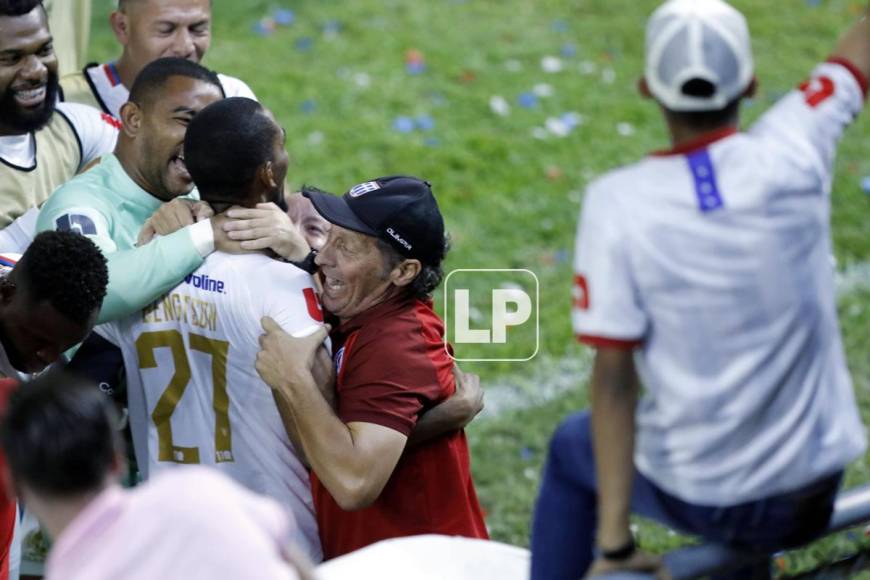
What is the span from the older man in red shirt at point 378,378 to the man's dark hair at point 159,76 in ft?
2.23

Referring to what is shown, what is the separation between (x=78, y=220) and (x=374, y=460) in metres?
1.06

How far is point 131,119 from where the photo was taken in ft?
13.5

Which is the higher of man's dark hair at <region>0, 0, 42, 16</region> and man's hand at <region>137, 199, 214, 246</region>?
man's dark hair at <region>0, 0, 42, 16</region>

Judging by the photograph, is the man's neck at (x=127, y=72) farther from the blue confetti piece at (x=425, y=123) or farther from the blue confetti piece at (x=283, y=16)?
the blue confetti piece at (x=283, y=16)

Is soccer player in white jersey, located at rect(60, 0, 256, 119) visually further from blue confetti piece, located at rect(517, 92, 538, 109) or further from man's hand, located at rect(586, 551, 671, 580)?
blue confetti piece, located at rect(517, 92, 538, 109)

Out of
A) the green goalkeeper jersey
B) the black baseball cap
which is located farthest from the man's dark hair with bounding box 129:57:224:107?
the black baseball cap

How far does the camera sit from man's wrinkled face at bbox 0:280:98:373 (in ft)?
11.3

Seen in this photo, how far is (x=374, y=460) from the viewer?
11.6ft

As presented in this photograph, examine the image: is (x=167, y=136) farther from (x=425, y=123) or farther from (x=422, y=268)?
(x=425, y=123)

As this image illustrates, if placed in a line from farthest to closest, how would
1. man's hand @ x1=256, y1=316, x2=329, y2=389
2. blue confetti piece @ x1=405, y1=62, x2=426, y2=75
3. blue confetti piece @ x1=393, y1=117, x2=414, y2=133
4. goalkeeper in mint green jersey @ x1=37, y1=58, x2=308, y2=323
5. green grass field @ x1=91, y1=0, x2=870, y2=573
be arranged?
blue confetti piece @ x1=405, y1=62, x2=426, y2=75
blue confetti piece @ x1=393, y1=117, x2=414, y2=133
green grass field @ x1=91, y1=0, x2=870, y2=573
goalkeeper in mint green jersey @ x1=37, y1=58, x2=308, y2=323
man's hand @ x1=256, y1=316, x2=329, y2=389

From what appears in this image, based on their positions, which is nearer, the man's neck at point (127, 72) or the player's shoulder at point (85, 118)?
the player's shoulder at point (85, 118)

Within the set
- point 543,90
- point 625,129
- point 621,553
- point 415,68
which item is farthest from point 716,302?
point 415,68

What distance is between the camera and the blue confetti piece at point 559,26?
10280mm

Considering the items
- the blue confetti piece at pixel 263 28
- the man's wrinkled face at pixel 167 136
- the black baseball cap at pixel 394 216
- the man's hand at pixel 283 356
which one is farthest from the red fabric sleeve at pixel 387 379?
the blue confetti piece at pixel 263 28
